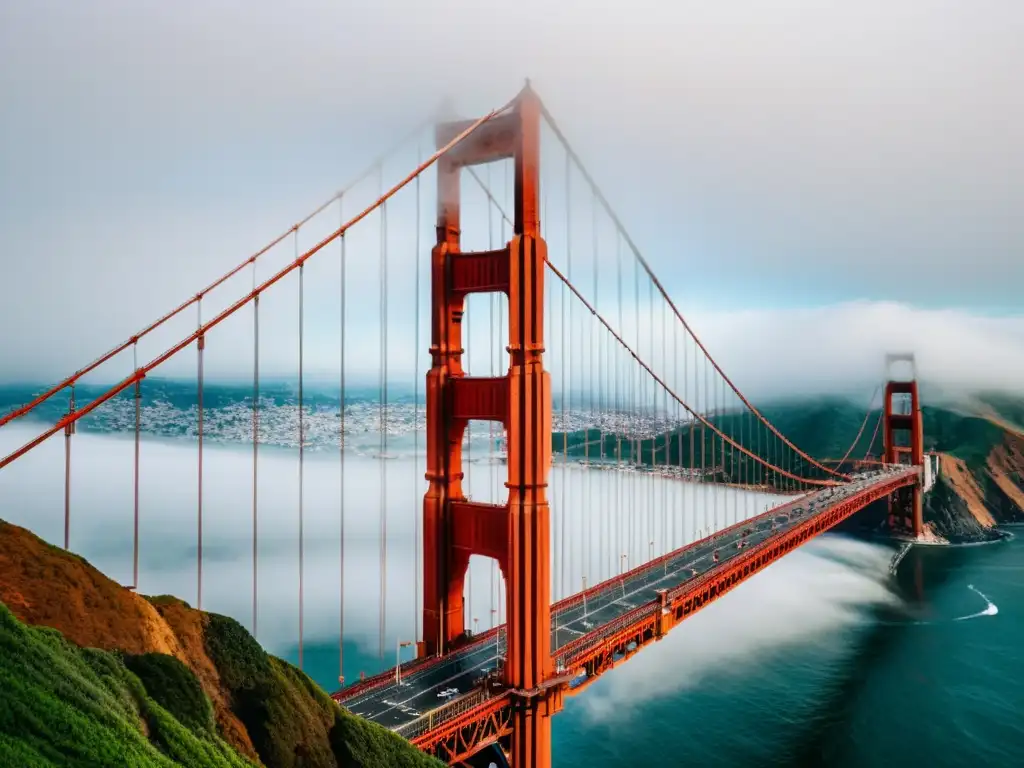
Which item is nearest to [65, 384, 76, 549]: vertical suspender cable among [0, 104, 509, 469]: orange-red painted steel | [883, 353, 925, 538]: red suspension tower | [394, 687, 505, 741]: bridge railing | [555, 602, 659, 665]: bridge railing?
[0, 104, 509, 469]: orange-red painted steel

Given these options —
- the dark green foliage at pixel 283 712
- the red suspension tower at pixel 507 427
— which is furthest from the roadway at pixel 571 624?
the dark green foliage at pixel 283 712

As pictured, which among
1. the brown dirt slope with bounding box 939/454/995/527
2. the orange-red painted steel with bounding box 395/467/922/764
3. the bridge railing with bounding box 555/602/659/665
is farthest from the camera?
the brown dirt slope with bounding box 939/454/995/527

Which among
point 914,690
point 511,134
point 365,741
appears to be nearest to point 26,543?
point 365,741

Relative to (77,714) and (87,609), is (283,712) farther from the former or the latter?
(77,714)

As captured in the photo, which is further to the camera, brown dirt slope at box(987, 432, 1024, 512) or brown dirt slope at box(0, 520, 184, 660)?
brown dirt slope at box(987, 432, 1024, 512)

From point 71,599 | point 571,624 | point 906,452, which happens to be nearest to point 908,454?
point 906,452

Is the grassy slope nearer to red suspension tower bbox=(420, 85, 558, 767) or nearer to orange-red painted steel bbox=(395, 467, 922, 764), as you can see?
orange-red painted steel bbox=(395, 467, 922, 764)
